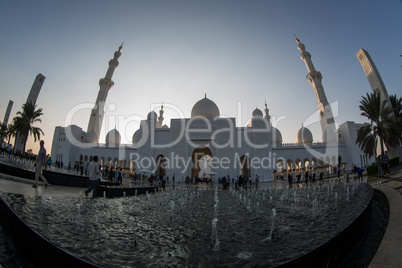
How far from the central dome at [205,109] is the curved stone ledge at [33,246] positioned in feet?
81.6

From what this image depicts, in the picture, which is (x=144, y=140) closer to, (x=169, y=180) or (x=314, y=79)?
(x=169, y=180)

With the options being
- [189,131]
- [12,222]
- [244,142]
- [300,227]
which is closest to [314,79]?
[244,142]

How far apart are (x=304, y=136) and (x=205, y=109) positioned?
47.8 feet

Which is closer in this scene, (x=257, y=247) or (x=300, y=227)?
(x=257, y=247)

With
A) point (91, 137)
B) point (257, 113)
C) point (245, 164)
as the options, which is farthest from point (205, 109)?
point (91, 137)

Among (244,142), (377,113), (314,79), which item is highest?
(314,79)

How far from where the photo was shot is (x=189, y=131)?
2466 centimetres

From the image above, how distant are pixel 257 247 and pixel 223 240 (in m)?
0.45

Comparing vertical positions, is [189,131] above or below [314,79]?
below

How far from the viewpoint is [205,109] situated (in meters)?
27.0

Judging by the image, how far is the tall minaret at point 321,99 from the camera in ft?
97.1

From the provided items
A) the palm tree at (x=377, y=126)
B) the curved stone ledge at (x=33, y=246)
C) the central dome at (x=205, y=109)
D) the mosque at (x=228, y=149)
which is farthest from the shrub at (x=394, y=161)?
the curved stone ledge at (x=33, y=246)

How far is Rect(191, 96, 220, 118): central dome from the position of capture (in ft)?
88.4

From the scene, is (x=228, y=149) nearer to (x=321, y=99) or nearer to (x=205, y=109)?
(x=205, y=109)
